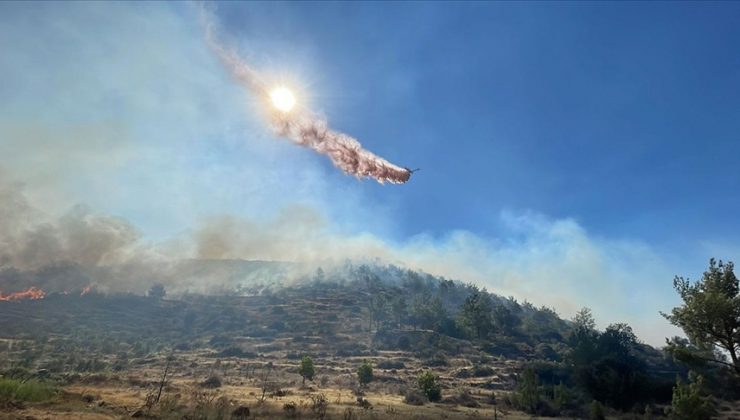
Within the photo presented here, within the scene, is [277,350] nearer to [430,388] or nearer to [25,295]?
[430,388]

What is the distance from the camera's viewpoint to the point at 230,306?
15938 cm

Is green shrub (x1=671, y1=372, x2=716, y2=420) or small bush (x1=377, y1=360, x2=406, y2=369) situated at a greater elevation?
green shrub (x1=671, y1=372, x2=716, y2=420)

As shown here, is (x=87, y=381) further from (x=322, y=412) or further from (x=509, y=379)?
(x=509, y=379)

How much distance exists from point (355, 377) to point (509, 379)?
94.7 ft

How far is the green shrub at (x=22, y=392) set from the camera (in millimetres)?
30592

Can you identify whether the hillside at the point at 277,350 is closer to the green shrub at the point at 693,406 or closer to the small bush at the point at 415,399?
the small bush at the point at 415,399

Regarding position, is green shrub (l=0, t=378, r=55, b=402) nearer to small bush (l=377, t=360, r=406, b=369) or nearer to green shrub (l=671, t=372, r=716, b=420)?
green shrub (l=671, t=372, r=716, b=420)

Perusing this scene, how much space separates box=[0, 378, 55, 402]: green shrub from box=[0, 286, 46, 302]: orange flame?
154188mm

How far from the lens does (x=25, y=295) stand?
156m

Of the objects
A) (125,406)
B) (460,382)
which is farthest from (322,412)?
(460,382)

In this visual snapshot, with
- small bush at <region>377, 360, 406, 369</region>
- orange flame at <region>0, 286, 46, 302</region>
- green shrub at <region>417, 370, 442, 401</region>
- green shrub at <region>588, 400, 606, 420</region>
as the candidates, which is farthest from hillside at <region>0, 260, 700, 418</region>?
orange flame at <region>0, 286, 46, 302</region>

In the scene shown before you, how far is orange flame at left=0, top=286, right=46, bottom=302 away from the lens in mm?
150762

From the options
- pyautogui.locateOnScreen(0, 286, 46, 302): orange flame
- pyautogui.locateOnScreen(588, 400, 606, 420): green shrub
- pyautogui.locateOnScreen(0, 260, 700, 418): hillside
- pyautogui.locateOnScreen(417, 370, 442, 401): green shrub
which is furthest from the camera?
pyautogui.locateOnScreen(0, 286, 46, 302): orange flame

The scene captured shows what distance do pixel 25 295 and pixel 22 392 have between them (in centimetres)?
16272
